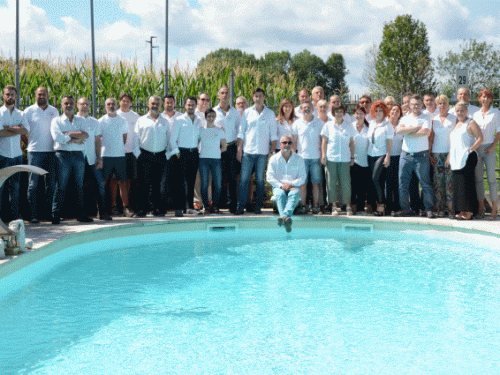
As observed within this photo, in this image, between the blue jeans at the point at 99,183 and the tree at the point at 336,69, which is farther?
the tree at the point at 336,69

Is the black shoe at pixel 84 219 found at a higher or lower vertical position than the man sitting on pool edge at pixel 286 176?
lower

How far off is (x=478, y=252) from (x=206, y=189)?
13.4ft

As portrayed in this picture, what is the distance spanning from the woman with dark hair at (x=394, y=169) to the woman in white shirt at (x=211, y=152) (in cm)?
263

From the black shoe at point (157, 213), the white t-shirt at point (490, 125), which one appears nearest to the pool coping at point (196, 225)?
the black shoe at point (157, 213)

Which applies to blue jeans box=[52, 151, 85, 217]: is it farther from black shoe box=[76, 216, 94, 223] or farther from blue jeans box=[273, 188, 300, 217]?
blue jeans box=[273, 188, 300, 217]

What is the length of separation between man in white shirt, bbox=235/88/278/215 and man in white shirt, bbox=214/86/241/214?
15cm

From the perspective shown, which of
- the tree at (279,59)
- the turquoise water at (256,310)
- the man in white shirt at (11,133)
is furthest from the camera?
the tree at (279,59)

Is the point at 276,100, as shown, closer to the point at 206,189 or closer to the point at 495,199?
the point at 206,189

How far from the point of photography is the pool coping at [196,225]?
273 inches

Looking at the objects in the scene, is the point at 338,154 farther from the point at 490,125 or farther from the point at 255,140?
the point at 490,125

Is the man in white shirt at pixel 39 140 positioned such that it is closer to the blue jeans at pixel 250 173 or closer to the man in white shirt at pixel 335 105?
the blue jeans at pixel 250 173

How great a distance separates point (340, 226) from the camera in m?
8.47

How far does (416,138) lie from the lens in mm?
8180

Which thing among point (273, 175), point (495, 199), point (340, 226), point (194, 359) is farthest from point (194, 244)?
point (495, 199)
